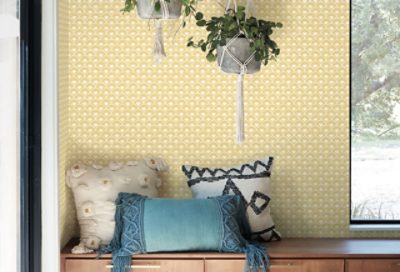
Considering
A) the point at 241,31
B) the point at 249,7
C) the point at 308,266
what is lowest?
the point at 308,266

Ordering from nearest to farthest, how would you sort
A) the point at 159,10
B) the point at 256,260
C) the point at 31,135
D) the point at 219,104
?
the point at 159,10
the point at 31,135
the point at 256,260
the point at 219,104

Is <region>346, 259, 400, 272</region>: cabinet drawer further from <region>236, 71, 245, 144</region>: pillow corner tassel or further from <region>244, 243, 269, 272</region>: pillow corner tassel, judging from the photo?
<region>236, 71, 245, 144</region>: pillow corner tassel

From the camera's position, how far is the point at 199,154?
16.8ft

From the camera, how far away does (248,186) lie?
194 inches

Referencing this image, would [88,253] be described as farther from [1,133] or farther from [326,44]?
[326,44]

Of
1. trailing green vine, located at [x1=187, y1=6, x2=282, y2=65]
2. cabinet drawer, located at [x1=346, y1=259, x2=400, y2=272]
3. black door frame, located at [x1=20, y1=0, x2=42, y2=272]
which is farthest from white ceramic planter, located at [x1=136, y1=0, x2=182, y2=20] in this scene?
cabinet drawer, located at [x1=346, y1=259, x2=400, y2=272]

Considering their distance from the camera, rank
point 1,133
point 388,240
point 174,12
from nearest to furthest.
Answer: point 1,133, point 174,12, point 388,240

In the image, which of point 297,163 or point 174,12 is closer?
point 174,12

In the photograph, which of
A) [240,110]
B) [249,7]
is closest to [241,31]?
[249,7]

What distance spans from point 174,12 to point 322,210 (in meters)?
1.44

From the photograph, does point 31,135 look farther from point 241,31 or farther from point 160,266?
point 241,31

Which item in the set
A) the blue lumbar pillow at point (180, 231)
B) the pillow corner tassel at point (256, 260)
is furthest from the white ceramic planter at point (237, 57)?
the pillow corner tassel at point (256, 260)

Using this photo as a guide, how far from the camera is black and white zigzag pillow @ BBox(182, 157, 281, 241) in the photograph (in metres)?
4.92

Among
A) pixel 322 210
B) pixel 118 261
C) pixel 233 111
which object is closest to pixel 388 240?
pixel 322 210
